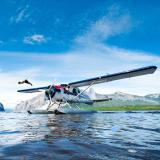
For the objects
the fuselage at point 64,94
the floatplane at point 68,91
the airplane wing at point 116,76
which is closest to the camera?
the airplane wing at point 116,76

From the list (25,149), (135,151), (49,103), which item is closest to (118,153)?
(135,151)

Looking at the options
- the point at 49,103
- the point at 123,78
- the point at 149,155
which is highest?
the point at 123,78

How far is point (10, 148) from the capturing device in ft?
15.0

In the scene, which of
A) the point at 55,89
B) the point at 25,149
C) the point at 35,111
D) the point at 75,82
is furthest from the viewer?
the point at 75,82

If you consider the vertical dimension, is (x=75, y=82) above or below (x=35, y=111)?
above

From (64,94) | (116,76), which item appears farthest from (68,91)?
(116,76)

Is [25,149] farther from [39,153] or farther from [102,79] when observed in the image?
[102,79]

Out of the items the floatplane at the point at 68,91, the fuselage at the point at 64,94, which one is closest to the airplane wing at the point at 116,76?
the floatplane at the point at 68,91

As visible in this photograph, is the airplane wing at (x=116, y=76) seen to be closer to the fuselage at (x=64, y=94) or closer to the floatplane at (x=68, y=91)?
the floatplane at (x=68, y=91)

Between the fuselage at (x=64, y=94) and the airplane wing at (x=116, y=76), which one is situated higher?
the airplane wing at (x=116, y=76)

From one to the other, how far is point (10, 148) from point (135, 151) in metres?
2.06

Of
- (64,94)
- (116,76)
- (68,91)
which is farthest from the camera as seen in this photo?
(68,91)

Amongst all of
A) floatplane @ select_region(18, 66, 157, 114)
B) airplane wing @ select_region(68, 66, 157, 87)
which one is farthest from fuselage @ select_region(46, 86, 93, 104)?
airplane wing @ select_region(68, 66, 157, 87)

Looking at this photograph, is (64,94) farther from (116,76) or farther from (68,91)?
(116,76)
